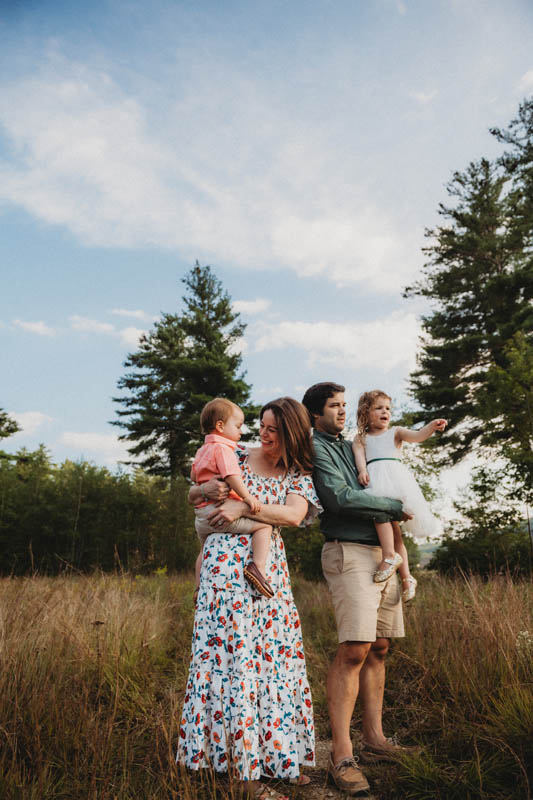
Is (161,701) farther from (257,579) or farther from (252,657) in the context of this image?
(257,579)

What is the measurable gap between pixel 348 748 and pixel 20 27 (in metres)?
6.90

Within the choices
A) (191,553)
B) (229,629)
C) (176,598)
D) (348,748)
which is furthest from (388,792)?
(191,553)

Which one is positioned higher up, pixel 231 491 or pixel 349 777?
pixel 231 491

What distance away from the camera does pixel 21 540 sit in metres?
12.8

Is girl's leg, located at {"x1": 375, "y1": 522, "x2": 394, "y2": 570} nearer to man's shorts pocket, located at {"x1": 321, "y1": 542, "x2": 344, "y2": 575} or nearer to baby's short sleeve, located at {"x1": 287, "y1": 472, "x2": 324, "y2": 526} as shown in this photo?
man's shorts pocket, located at {"x1": 321, "y1": 542, "x2": 344, "y2": 575}

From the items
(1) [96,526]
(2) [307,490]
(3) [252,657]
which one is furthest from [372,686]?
(1) [96,526]

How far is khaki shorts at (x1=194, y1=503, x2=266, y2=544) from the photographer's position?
2.39 meters

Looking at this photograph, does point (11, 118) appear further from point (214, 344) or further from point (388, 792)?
point (214, 344)

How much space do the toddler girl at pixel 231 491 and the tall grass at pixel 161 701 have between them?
69 centimetres

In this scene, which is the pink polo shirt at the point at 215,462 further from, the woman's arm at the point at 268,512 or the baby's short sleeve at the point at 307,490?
the baby's short sleeve at the point at 307,490

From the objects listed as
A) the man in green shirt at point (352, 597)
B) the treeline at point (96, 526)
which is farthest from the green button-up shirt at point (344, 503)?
the treeline at point (96, 526)

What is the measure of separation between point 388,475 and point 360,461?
0.59ft

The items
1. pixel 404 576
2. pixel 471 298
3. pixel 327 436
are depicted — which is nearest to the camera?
pixel 404 576

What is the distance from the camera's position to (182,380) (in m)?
23.4
